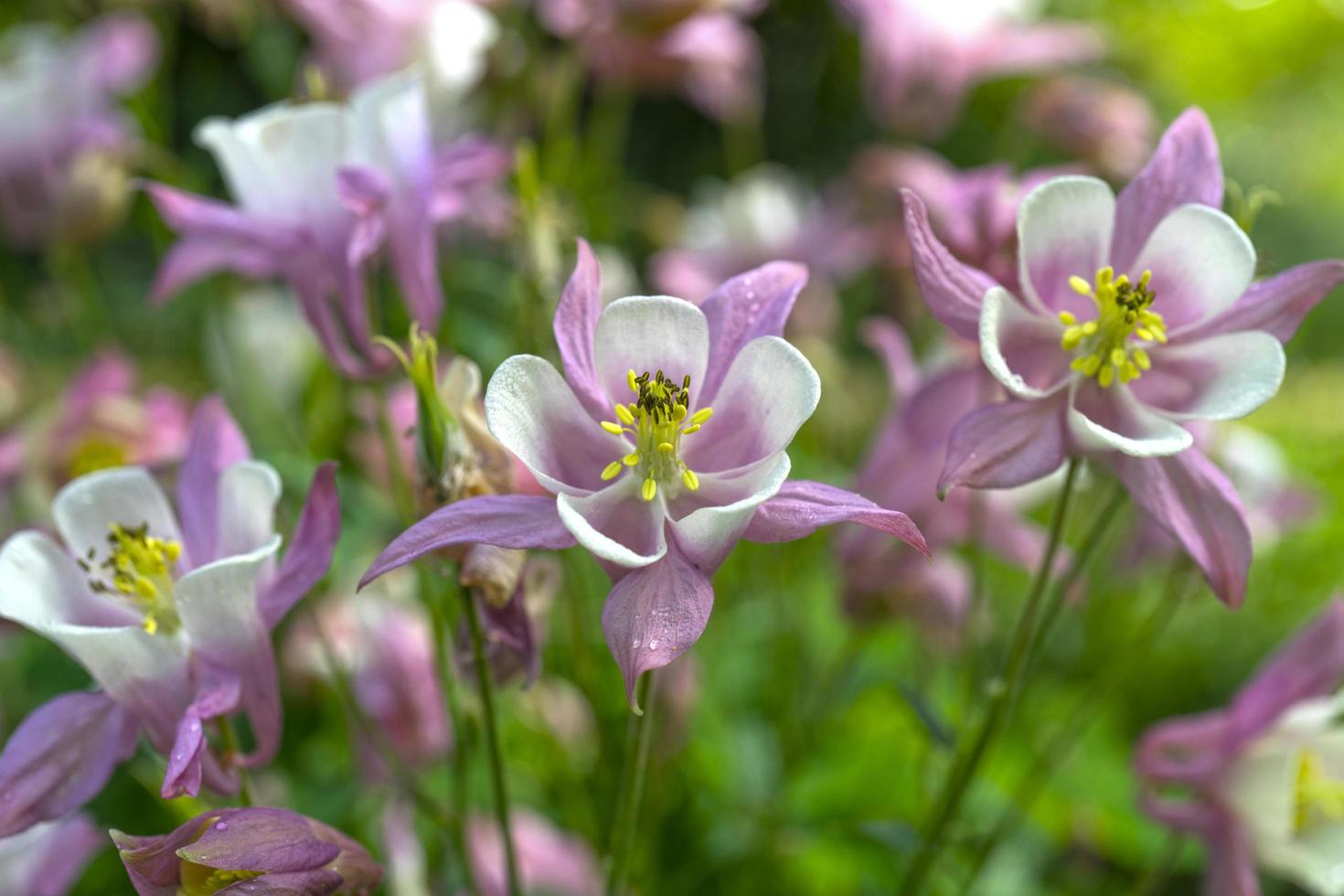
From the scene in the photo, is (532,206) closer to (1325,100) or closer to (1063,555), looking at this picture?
(1063,555)

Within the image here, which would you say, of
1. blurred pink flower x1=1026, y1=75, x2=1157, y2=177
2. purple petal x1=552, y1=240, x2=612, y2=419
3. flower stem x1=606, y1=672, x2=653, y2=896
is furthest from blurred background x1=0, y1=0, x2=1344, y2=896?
purple petal x1=552, y1=240, x2=612, y2=419

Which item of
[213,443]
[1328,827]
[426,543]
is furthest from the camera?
[1328,827]

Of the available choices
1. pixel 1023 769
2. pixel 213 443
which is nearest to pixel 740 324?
pixel 213 443

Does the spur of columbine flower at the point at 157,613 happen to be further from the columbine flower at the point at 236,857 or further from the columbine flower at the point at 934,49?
the columbine flower at the point at 934,49

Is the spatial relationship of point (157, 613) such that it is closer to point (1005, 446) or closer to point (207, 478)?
point (207, 478)

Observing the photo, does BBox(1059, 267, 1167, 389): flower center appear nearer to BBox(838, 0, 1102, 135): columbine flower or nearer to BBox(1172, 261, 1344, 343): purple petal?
BBox(1172, 261, 1344, 343): purple petal

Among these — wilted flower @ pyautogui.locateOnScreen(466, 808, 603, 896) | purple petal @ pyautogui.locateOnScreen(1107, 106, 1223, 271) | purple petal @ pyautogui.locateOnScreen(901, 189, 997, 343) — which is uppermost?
purple petal @ pyautogui.locateOnScreen(1107, 106, 1223, 271)

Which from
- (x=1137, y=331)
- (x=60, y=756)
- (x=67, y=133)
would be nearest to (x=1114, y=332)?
(x=1137, y=331)
